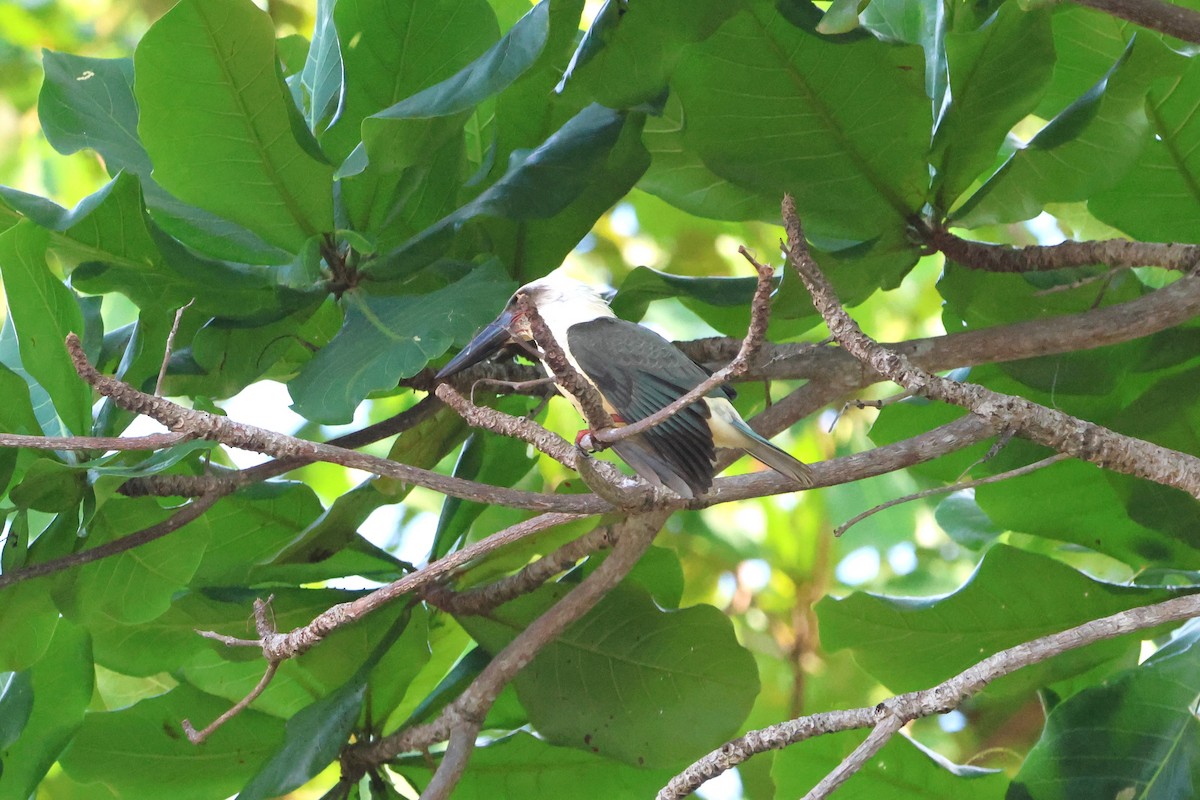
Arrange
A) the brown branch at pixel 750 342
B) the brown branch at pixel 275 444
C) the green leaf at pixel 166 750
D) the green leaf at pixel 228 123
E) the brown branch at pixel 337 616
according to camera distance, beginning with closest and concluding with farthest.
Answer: the brown branch at pixel 750 342
the brown branch at pixel 275 444
the brown branch at pixel 337 616
the green leaf at pixel 228 123
the green leaf at pixel 166 750

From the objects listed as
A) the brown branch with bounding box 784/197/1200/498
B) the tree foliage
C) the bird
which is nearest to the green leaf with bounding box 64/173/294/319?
the tree foliage

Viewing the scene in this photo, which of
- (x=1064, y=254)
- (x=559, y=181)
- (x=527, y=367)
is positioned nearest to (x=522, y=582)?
(x=527, y=367)

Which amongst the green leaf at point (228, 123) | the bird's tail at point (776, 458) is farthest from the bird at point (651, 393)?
the green leaf at point (228, 123)

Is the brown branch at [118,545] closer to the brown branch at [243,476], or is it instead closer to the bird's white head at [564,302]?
the brown branch at [243,476]

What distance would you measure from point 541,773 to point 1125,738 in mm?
654

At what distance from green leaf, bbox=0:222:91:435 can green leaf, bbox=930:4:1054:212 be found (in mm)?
857

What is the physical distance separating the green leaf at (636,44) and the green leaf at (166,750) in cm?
87

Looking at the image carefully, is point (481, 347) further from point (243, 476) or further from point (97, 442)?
point (97, 442)

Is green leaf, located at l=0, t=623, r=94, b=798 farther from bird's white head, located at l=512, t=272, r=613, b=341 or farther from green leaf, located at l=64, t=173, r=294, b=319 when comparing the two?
bird's white head, located at l=512, t=272, r=613, b=341

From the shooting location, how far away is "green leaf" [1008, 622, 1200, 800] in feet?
3.95

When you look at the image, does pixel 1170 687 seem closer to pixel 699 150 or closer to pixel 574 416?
pixel 699 150

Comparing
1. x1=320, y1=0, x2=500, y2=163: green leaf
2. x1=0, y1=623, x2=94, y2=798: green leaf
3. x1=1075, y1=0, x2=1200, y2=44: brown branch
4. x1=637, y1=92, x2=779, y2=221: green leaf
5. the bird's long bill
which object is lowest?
x1=0, y1=623, x2=94, y2=798: green leaf

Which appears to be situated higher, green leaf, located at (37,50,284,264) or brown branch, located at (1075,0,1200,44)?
brown branch, located at (1075,0,1200,44)

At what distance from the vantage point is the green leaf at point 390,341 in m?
1.03
